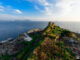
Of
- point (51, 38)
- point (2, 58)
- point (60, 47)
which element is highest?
point (51, 38)

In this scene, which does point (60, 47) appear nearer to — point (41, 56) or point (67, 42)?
point (67, 42)

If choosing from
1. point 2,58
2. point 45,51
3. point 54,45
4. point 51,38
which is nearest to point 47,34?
point 51,38

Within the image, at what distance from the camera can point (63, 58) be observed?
18453 millimetres

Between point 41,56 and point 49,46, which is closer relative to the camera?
point 41,56

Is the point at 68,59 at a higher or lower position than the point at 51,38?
lower

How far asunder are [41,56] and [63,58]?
22.8 feet

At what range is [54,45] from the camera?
22.9 metres

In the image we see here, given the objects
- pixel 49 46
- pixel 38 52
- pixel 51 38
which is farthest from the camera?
pixel 51 38

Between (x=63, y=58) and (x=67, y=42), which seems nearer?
(x=63, y=58)

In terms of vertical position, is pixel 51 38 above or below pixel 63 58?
above

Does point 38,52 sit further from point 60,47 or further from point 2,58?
point 2,58

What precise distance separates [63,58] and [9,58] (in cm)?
2030

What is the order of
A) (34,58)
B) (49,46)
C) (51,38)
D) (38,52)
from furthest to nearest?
(51,38), (49,46), (38,52), (34,58)

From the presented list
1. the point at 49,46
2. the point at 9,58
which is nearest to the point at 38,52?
the point at 49,46
